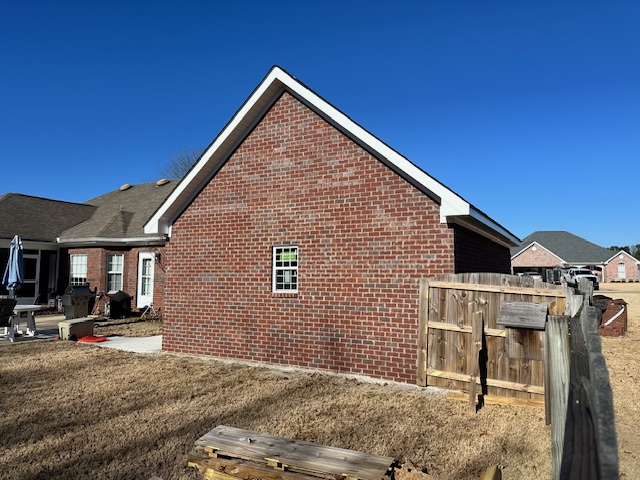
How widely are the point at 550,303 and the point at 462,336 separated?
4.87 feet

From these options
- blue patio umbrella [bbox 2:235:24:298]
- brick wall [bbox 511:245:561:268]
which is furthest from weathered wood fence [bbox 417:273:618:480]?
brick wall [bbox 511:245:561:268]

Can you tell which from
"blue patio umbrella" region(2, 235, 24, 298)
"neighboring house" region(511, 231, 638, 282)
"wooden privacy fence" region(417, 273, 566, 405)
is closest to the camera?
"wooden privacy fence" region(417, 273, 566, 405)

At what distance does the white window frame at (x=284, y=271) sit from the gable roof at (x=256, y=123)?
2.69 meters

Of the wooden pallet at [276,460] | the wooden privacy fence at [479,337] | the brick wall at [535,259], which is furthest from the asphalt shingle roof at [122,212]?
the brick wall at [535,259]

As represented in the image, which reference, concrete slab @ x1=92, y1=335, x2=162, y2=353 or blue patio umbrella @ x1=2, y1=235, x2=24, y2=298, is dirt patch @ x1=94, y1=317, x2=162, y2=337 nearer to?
concrete slab @ x1=92, y1=335, x2=162, y2=353

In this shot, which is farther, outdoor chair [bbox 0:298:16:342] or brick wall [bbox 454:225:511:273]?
outdoor chair [bbox 0:298:16:342]

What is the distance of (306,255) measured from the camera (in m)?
9.04

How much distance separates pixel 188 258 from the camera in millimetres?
10562

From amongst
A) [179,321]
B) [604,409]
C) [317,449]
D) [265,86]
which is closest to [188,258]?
[179,321]

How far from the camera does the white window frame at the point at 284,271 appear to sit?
9273mm

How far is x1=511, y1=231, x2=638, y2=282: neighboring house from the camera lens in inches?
2333

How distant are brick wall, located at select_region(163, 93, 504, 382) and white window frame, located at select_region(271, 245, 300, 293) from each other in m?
0.15

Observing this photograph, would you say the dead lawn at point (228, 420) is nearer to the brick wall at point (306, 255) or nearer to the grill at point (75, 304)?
the brick wall at point (306, 255)

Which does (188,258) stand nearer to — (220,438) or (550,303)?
(220,438)
